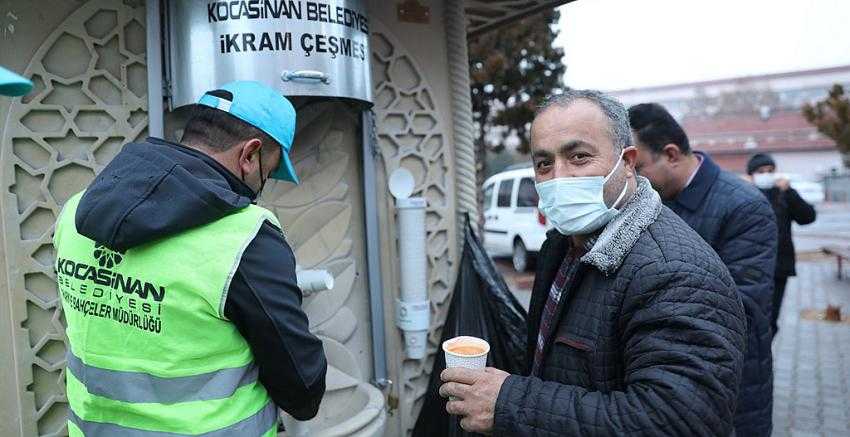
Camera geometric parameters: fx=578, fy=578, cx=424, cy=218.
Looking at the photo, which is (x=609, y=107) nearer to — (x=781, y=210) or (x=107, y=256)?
(x=107, y=256)

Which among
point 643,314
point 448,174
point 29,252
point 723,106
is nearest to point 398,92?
point 448,174

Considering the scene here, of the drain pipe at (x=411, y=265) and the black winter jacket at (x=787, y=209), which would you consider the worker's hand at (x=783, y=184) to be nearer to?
the black winter jacket at (x=787, y=209)

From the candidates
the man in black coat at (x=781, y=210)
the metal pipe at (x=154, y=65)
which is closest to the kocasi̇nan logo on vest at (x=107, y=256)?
the metal pipe at (x=154, y=65)

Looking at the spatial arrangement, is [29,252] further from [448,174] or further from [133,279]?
[448,174]

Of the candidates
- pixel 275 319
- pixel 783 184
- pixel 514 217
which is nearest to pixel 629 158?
pixel 275 319

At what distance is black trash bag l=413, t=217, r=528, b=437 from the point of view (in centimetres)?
295

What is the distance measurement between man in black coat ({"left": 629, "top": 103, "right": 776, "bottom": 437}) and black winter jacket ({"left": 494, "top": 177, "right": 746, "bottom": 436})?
994 millimetres

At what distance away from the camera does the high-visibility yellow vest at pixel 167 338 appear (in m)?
1.32

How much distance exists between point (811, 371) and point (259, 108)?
16.7ft

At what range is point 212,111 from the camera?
5.14 ft

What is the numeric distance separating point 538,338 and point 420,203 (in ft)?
5.01

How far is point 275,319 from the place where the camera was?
1.37 metres

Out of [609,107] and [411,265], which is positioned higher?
[609,107]

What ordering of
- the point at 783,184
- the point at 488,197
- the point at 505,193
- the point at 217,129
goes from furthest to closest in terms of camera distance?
the point at 488,197, the point at 505,193, the point at 783,184, the point at 217,129
